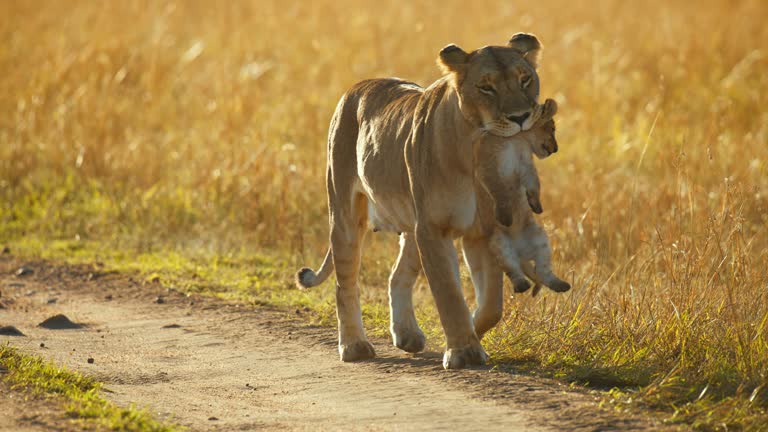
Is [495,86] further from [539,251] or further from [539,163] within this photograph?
[539,163]

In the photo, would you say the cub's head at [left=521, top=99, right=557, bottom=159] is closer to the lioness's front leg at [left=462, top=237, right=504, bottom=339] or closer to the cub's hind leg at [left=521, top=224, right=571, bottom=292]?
the cub's hind leg at [left=521, top=224, right=571, bottom=292]

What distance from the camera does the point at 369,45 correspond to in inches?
561

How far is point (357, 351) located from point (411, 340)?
256 millimetres

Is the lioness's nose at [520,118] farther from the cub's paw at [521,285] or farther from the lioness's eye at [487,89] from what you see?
the cub's paw at [521,285]

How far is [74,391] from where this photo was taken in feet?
17.2

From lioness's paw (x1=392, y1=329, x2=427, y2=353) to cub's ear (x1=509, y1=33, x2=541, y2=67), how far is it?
4.59ft

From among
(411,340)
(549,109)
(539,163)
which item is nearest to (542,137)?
(549,109)

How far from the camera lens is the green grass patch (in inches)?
186

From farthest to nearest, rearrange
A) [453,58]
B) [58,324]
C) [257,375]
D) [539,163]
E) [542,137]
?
[539,163] → [58,324] → [257,375] → [453,58] → [542,137]

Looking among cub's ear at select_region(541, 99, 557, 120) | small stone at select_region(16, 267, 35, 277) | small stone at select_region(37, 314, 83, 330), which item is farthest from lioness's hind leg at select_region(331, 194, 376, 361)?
small stone at select_region(16, 267, 35, 277)

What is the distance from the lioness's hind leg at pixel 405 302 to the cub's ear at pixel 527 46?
1133 mm

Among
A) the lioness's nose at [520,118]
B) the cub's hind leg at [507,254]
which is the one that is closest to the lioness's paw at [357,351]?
the cub's hind leg at [507,254]

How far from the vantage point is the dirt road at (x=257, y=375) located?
4762mm

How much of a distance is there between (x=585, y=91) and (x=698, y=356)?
23.9ft
